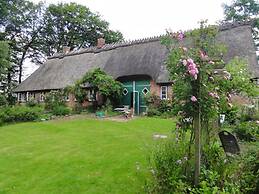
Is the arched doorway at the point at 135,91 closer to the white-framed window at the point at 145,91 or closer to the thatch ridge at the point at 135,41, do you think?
the white-framed window at the point at 145,91

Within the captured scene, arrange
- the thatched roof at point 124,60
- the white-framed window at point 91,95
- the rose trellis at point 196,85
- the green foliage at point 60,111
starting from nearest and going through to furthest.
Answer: the rose trellis at point 196,85 → the thatched roof at point 124,60 → the green foliage at point 60,111 → the white-framed window at point 91,95

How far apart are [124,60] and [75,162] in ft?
64.3

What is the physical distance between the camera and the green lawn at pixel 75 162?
23.0 feet

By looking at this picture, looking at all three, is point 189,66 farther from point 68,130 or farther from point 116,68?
point 116,68

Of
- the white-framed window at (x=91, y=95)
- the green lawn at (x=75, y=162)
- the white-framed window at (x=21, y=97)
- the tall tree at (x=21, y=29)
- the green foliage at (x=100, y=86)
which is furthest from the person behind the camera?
the tall tree at (x=21, y=29)

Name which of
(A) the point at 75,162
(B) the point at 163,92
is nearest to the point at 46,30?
(B) the point at 163,92

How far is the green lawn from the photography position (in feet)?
23.0

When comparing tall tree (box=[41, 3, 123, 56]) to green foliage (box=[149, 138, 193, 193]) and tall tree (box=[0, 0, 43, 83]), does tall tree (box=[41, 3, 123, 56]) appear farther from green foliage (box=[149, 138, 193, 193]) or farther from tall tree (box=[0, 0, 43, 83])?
green foliage (box=[149, 138, 193, 193])

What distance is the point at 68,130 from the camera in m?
16.2

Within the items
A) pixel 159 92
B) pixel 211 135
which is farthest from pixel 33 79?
pixel 211 135

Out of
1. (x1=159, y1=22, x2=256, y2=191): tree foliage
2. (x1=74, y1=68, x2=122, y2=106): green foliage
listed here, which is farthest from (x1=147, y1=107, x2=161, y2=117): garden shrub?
(x1=159, y1=22, x2=256, y2=191): tree foliage

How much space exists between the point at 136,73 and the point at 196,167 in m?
20.1

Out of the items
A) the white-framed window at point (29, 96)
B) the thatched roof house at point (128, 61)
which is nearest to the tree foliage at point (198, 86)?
the thatched roof house at point (128, 61)

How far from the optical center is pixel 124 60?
27828 mm
